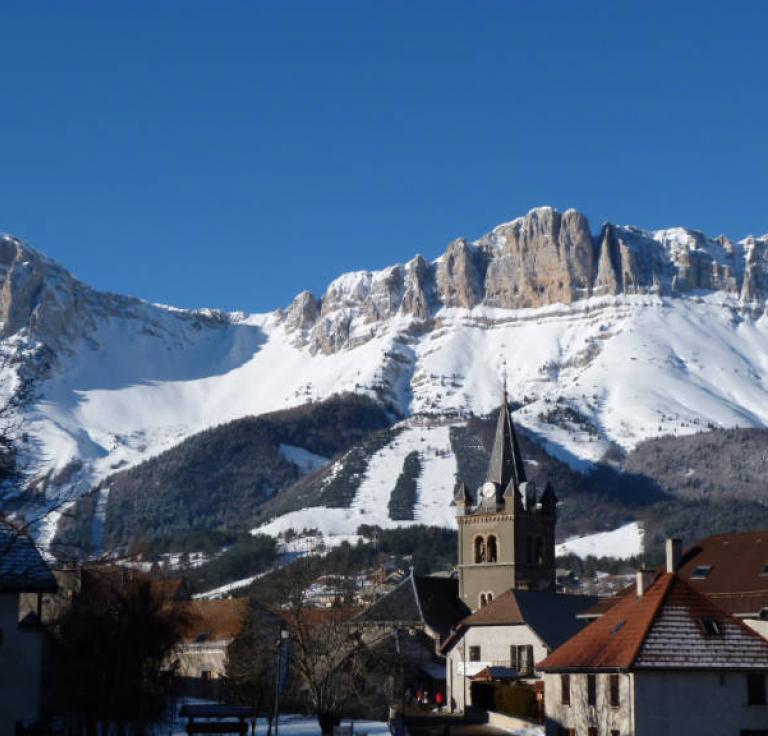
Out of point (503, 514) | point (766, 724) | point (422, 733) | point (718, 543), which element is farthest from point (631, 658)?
point (503, 514)

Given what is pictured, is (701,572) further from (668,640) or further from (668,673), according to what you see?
(668,673)

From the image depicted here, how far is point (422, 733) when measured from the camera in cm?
6519

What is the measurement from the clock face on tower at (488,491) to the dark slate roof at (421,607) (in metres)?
8.19

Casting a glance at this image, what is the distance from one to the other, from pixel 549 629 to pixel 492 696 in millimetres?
21187

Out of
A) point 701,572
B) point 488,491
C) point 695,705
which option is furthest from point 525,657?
point 695,705

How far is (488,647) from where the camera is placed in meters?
98.6

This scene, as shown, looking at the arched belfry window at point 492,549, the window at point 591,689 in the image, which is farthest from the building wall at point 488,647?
the window at point 591,689

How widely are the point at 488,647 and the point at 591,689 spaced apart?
3744 cm

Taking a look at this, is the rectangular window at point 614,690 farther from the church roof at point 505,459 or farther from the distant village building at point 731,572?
the church roof at point 505,459

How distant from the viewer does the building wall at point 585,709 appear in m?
58.9

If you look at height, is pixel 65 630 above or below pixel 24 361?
below

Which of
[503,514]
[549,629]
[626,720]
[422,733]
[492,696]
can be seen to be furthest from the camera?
[503,514]

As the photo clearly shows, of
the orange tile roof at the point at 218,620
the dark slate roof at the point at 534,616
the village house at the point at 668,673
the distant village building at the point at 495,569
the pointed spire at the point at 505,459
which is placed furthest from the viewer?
the pointed spire at the point at 505,459

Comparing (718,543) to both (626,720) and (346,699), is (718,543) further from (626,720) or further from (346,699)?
(626,720)
